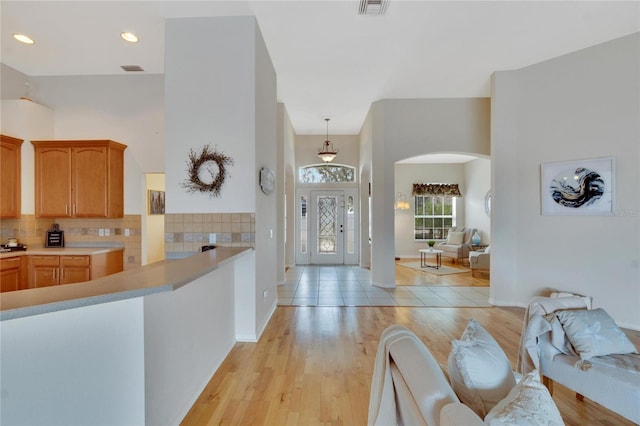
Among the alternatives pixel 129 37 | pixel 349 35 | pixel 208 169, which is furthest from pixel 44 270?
pixel 349 35

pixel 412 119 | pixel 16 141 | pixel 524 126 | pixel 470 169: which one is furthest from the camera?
pixel 470 169

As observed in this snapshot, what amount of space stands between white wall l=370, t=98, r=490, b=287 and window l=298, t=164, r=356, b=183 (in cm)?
262

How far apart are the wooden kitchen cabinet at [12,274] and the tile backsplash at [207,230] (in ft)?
7.31

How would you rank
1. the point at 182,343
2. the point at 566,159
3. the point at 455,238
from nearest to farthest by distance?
the point at 182,343, the point at 566,159, the point at 455,238

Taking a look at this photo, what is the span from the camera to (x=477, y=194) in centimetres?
879

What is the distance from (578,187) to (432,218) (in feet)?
19.0

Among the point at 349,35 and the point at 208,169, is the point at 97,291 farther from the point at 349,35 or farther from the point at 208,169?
the point at 349,35

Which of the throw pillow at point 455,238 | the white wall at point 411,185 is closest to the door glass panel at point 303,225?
the white wall at point 411,185

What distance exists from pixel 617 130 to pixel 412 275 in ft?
13.9

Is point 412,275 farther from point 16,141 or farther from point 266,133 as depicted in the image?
point 16,141

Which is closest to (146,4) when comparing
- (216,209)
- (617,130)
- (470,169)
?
(216,209)

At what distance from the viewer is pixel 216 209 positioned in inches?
123

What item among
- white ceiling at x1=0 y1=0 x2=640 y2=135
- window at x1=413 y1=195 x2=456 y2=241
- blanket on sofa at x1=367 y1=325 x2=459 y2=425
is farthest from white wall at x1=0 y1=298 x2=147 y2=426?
window at x1=413 y1=195 x2=456 y2=241

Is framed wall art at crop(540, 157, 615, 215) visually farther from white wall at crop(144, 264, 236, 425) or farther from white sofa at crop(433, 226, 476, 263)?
white wall at crop(144, 264, 236, 425)
